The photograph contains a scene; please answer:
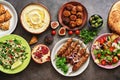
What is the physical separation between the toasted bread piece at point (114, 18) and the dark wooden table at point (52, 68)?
8cm

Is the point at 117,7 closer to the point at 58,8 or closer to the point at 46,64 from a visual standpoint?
the point at 58,8

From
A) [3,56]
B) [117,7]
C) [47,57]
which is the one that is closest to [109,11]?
[117,7]

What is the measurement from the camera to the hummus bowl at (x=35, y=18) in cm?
571

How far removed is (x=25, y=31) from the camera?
5.81 metres

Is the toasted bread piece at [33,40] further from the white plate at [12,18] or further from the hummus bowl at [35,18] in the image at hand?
the white plate at [12,18]

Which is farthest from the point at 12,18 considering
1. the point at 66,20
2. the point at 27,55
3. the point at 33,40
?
the point at 66,20

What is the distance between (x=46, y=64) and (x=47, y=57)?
0.14 metres

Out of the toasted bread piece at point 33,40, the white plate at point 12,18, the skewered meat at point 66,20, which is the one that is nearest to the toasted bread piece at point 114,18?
the skewered meat at point 66,20

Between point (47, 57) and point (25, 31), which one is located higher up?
point (25, 31)

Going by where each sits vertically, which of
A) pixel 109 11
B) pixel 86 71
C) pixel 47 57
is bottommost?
pixel 86 71

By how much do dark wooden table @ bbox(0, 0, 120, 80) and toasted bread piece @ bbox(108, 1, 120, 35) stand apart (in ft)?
0.27

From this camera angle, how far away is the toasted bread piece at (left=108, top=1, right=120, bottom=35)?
5.81 m

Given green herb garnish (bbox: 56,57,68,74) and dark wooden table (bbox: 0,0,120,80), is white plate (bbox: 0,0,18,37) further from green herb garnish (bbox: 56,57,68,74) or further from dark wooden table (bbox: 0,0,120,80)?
green herb garnish (bbox: 56,57,68,74)

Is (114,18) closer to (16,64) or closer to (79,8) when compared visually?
(79,8)
